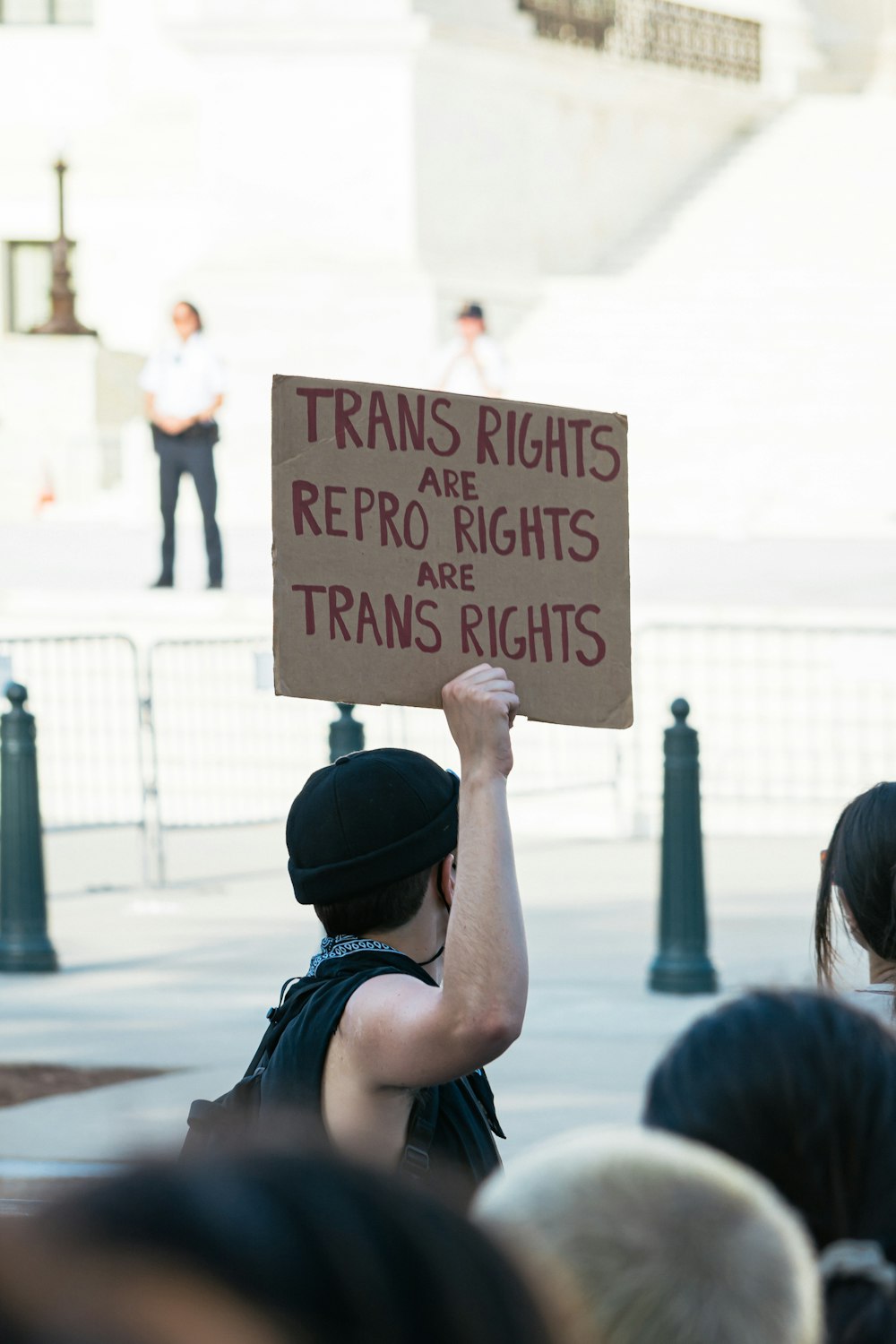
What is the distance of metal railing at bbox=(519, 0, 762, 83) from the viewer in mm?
35406

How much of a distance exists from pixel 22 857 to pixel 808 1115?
304 inches

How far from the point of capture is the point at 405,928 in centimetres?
304

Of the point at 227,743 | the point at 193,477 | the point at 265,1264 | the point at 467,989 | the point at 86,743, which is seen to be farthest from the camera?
the point at 193,477

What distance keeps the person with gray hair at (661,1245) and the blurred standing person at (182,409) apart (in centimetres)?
1696

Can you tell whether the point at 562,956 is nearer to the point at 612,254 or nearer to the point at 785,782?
the point at 785,782

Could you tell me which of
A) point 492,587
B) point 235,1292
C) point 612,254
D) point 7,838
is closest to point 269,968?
point 7,838

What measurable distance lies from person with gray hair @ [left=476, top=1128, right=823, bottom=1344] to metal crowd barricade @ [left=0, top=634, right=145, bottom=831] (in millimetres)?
11413

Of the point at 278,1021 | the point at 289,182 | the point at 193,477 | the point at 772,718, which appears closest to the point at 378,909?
the point at 278,1021

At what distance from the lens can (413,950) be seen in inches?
120

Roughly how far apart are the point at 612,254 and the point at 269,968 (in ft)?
93.6

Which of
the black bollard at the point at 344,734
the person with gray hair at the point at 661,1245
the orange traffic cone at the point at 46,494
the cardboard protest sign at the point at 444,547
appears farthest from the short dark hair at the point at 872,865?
the orange traffic cone at the point at 46,494

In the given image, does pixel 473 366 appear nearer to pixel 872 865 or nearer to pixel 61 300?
pixel 61 300

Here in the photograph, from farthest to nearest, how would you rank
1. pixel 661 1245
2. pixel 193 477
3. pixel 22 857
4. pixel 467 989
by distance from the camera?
pixel 193 477, pixel 22 857, pixel 467 989, pixel 661 1245

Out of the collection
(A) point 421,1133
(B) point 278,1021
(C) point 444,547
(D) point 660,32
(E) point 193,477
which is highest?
(D) point 660,32
